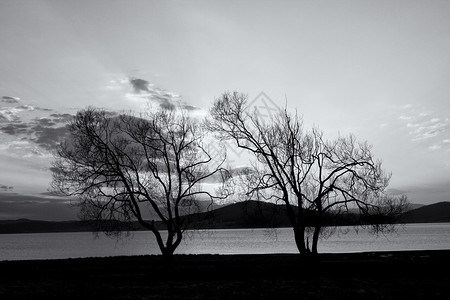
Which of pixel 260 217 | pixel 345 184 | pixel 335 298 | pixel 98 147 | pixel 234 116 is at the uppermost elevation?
pixel 234 116

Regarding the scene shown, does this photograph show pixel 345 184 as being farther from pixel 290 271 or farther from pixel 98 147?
pixel 98 147

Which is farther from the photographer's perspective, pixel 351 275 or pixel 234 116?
pixel 234 116

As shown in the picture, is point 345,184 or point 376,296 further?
point 345,184

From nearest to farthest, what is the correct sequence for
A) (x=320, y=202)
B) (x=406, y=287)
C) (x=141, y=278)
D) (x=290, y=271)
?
1. (x=406, y=287)
2. (x=141, y=278)
3. (x=290, y=271)
4. (x=320, y=202)

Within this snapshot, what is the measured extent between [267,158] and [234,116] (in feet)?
13.5

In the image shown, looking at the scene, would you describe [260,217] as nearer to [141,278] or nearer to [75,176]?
[141,278]

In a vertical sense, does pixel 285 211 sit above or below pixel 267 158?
below

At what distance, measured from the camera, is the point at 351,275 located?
24797mm

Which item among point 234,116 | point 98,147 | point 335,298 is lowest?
point 335,298

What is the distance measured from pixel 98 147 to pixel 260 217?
41.3 ft

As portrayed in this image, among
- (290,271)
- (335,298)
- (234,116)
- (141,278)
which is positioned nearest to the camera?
(335,298)

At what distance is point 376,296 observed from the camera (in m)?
17.1

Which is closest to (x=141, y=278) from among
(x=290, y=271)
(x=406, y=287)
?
(x=290, y=271)

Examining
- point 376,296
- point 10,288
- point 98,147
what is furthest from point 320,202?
point 10,288
